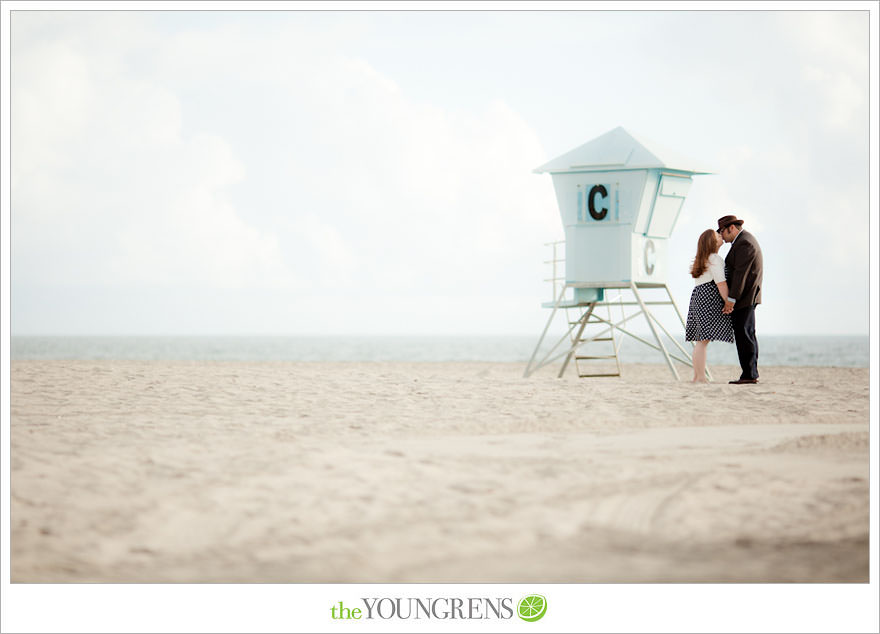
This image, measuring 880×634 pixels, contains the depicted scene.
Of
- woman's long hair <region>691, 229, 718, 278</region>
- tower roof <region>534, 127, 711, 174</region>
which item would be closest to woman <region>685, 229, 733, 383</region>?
woman's long hair <region>691, 229, 718, 278</region>

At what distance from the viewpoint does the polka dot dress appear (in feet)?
35.6

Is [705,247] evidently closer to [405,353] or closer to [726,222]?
[726,222]

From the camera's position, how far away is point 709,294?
11.0 meters

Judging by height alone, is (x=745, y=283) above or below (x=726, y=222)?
below

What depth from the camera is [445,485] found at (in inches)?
208

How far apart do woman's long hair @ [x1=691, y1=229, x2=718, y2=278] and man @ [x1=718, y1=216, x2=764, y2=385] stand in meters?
0.15

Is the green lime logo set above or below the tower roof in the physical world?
below

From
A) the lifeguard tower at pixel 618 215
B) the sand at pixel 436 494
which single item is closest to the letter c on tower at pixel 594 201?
the lifeguard tower at pixel 618 215

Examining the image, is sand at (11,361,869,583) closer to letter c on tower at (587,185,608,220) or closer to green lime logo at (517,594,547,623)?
green lime logo at (517,594,547,623)

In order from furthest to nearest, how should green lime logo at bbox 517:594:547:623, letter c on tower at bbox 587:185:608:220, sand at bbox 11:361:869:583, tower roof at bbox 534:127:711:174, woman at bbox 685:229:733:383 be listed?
letter c on tower at bbox 587:185:608:220 → tower roof at bbox 534:127:711:174 → woman at bbox 685:229:733:383 → sand at bbox 11:361:869:583 → green lime logo at bbox 517:594:547:623

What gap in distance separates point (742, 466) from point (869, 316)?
7.31ft

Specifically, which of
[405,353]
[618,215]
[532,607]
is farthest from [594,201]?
[405,353]

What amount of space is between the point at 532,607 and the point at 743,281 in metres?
7.47

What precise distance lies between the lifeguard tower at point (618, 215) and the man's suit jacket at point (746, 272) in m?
2.03
